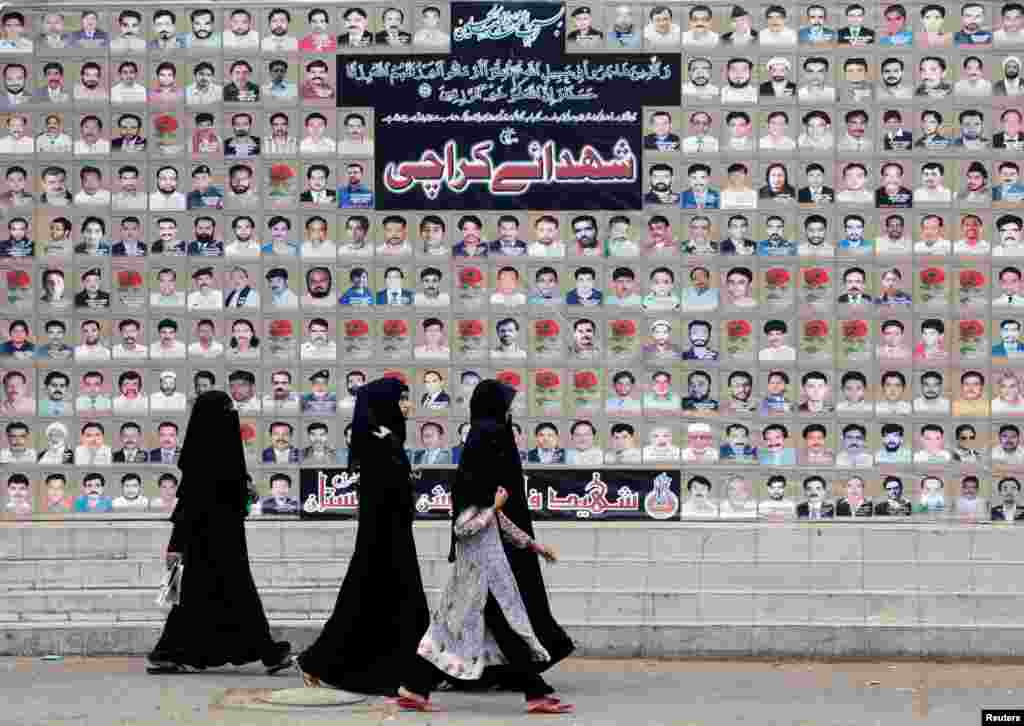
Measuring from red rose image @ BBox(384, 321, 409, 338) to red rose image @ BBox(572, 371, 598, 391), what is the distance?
118 centimetres

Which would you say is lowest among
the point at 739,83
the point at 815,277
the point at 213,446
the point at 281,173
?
the point at 213,446

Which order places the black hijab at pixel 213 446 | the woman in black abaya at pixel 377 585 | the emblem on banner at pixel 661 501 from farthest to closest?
1. the emblem on banner at pixel 661 501
2. the black hijab at pixel 213 446
3. the woman in black abaya at pixel 377 585

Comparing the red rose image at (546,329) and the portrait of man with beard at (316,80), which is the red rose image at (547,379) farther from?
the portrait of man with beard at (316,80)

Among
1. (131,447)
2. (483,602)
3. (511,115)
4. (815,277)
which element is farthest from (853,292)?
(131,447)

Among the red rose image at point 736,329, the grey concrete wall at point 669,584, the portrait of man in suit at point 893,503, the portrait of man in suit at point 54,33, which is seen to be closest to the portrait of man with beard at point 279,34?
the portrait of man in suit at point 54,33

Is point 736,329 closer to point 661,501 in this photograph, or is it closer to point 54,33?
point 661,501

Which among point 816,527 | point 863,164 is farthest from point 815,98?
point 816,527

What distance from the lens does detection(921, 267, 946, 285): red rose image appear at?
14.3 meters

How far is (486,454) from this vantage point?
10445 mm

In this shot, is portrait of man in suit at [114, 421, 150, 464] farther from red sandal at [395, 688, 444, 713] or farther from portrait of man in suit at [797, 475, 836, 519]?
red sandal at [395, 688, 444, 713]

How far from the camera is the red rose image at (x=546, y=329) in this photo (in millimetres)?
14344

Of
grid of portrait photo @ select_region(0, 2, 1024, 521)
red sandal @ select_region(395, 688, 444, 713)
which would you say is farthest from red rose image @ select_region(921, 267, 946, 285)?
red sandal @ select_region(395, 688, 444, 713)

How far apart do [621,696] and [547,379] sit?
3.73 meters

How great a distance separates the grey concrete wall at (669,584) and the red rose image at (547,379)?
3.08 feet
